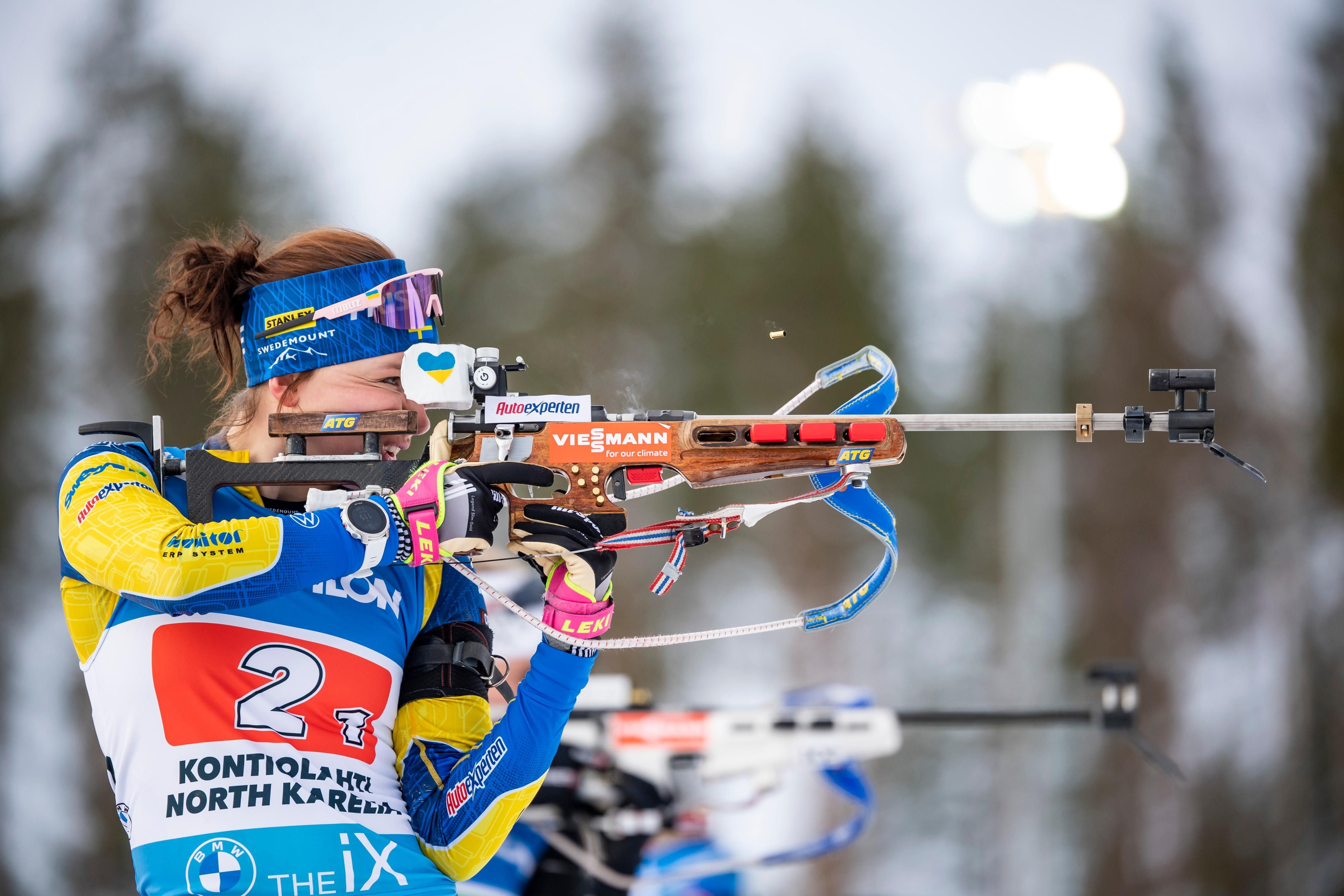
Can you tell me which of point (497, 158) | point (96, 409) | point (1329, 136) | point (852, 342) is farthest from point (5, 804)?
point (1329, 136)

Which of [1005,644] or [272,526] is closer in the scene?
[272,526]

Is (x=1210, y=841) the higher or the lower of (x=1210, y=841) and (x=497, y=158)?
the lower

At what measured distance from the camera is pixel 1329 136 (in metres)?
9.64

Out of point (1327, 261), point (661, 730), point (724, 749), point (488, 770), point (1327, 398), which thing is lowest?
point (724, 749)

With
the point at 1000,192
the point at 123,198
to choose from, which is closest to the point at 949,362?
the point at 1000,192

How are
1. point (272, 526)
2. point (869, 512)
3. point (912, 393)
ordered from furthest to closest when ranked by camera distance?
point (912, 393), point (869, 512), point (272, 526)

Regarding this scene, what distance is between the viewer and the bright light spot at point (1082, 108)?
730 cm

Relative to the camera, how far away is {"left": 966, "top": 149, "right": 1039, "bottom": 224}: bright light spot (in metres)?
8.15

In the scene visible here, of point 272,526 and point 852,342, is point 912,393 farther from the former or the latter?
point 272,526

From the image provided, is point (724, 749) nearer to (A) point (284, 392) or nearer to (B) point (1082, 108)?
(A) point (284, 392)

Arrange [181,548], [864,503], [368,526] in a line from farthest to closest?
1. [864,503]
2. [368,526]
3. [181,548]

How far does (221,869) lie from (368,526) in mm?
543

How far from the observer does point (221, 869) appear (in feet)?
5.15

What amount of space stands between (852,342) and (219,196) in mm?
5024
